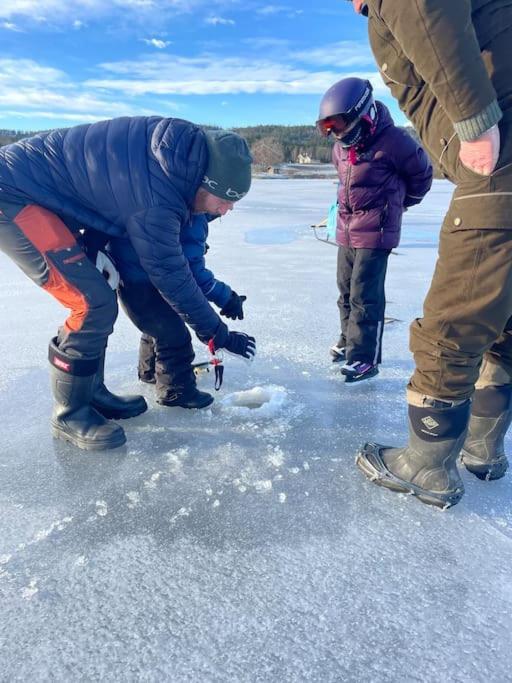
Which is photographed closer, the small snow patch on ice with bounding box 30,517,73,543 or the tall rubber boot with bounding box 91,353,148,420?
the small snow patch on ice with bounding box 30,517,73,543

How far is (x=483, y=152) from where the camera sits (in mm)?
1278

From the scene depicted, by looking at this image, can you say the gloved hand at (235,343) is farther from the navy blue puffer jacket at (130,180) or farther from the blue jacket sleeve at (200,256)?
the blue jacket sleeve at (200,256)

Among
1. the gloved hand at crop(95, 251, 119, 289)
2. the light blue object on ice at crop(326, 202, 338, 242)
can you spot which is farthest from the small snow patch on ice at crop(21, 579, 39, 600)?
the light blue object on ice at crop(326, 202, 338, 242)

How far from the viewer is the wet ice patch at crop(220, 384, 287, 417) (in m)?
2.23

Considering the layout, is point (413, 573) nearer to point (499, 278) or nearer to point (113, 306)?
point (499, 278)

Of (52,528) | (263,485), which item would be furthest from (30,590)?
(263,485)

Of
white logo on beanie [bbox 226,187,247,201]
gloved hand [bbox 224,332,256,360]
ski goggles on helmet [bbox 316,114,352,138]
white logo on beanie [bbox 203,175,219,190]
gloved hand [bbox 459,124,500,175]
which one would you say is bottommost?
gloved hand [bbox 224,332,256,360]

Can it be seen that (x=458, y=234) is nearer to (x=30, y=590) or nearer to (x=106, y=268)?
(x=106, y=268)

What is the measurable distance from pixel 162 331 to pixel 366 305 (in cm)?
107

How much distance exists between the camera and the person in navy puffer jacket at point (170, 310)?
2149mm

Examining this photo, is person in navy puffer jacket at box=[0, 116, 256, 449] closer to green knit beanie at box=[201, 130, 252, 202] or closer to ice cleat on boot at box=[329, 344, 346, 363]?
green knit beanie at box=[201, 130, 252, 202]

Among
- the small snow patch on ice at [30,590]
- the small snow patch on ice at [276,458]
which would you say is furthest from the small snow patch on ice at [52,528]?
the small snow patch on ice at [276,458]

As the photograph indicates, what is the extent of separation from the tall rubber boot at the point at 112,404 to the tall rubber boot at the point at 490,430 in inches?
52.7

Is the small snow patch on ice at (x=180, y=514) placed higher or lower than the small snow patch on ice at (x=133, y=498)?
higher
